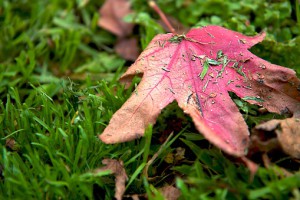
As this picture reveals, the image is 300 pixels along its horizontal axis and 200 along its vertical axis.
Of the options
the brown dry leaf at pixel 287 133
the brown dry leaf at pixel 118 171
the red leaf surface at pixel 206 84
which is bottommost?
the brown dry leaf at pixel 118 171

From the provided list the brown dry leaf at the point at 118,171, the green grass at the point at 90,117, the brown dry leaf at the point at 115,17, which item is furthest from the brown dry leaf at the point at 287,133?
the brown dry leaf at the point at 115,17

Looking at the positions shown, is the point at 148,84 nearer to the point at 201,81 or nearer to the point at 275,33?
the point at 201,81

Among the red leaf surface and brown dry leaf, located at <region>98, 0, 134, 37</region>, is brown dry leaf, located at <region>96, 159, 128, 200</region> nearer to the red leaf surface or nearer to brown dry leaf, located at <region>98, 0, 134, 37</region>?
the red leaf surface

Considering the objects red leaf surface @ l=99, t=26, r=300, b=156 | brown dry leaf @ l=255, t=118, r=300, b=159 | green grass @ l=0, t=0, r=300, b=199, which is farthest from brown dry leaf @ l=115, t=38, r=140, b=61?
brown dry leaf @ l=255, t=118, r=300, b=159

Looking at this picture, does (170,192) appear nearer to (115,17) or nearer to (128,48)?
(128,48)

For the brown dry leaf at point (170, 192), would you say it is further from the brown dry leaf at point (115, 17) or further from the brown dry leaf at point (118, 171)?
the brown dry leaf at point (115, 17)

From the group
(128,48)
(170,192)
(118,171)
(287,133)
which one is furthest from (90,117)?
(128,48)
